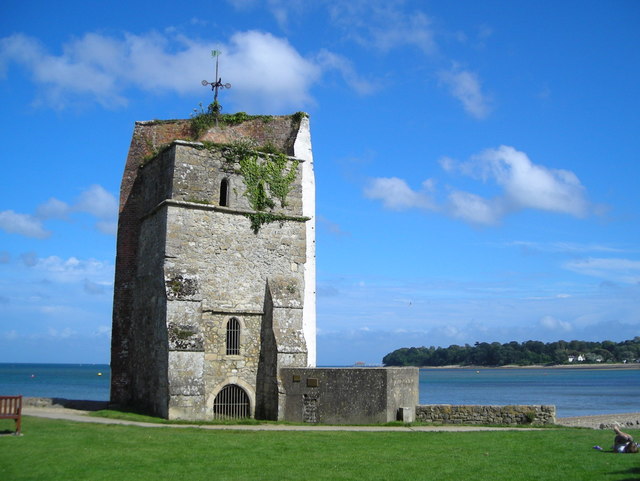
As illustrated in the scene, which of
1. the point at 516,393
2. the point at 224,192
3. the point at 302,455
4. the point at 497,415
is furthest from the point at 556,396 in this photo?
the point at 302,455

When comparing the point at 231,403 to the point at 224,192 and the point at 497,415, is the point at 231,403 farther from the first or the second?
the point at 497,415

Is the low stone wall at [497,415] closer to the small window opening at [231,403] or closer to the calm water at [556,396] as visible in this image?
the small window opening at [231,403]

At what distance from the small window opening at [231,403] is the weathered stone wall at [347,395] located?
1.79 m

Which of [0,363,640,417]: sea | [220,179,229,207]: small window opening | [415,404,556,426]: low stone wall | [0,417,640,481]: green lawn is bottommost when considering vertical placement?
[0,363,640,417]: sea

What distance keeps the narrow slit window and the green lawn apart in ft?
16.1

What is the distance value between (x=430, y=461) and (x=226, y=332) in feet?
35.1

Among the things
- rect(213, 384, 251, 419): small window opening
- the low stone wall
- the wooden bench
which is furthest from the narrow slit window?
the wooden bench

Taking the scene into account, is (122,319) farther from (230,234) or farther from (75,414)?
(230,234)

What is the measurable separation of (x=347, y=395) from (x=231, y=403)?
4252 mm

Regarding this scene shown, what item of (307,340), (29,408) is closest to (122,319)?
(29,408)

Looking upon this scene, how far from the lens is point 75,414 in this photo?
882 inches

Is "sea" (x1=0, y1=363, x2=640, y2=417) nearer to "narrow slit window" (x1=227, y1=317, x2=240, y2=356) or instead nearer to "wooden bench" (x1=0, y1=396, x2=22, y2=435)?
"narrow slit window" (x1=227, y1=317, x2=240, y2=356)

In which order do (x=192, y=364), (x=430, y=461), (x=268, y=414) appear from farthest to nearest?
(x=268, y=414) < (x=192, y=364) < (x=430, y=461)

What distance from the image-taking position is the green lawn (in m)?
12.0
